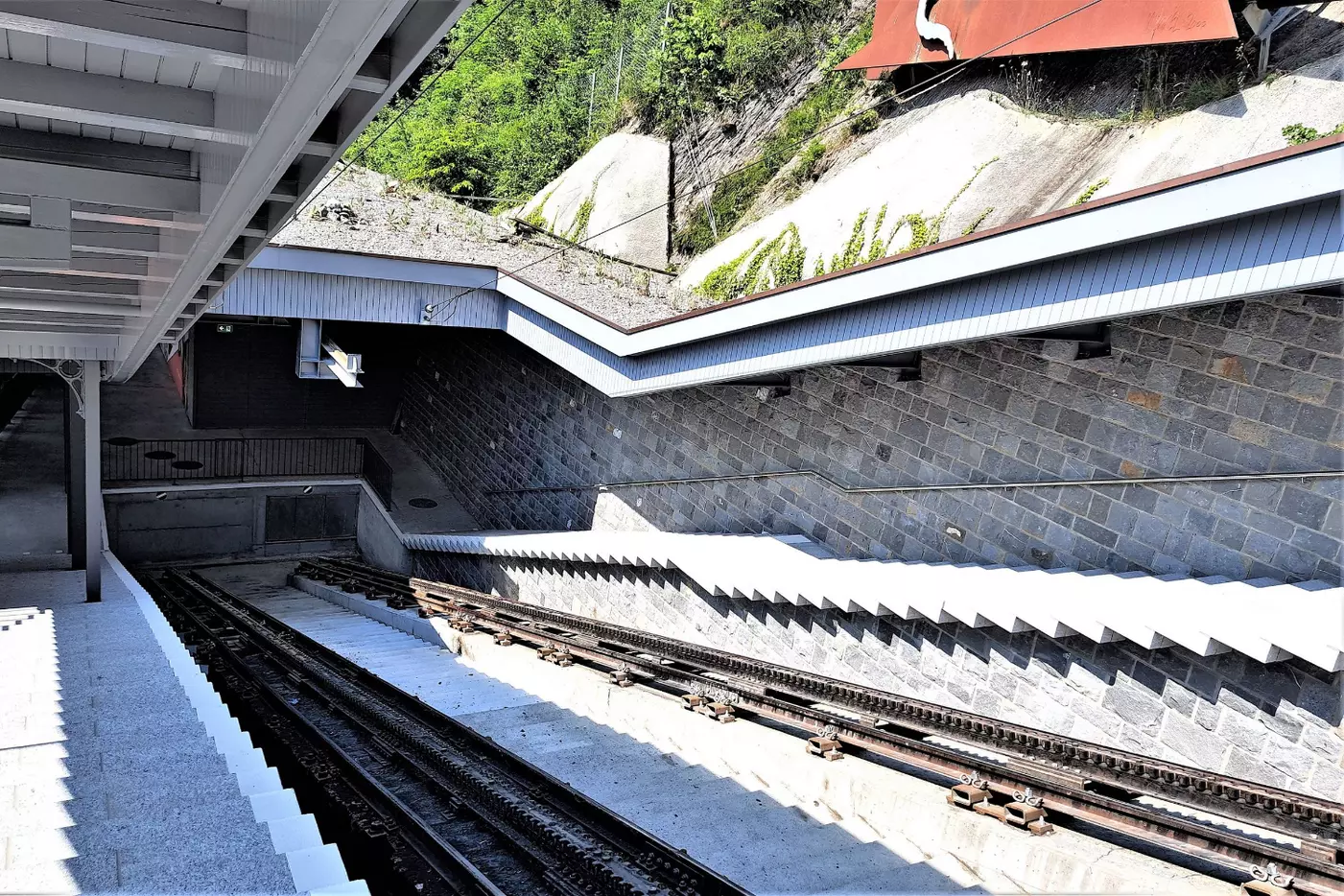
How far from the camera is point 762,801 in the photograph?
5.75 m

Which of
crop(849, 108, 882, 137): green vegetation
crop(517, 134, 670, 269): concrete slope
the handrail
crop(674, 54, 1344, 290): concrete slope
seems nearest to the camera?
the handrail

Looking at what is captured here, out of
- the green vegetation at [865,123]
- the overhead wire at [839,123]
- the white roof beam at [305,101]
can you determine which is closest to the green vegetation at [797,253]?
the overhead wire at [839,123]

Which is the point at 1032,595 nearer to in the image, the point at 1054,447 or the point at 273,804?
the point at 1054,447

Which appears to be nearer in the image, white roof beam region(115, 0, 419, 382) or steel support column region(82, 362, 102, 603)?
white roof beam region(115, 0, 419, 382)

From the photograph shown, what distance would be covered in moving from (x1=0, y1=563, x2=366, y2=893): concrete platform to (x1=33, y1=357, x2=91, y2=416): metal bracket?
3014 millimetres

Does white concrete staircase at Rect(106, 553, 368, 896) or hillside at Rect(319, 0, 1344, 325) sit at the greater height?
hillside at Rect(319, 0, 1344, 325)

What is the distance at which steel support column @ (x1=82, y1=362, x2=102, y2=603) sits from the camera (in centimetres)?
944

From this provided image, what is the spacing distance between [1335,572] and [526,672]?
665 centimetres

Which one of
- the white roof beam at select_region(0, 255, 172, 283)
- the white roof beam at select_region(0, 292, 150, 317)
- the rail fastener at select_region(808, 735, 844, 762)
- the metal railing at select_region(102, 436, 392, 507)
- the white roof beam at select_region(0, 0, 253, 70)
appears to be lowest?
the metal railing at select_region(102, 436, 392, 507)

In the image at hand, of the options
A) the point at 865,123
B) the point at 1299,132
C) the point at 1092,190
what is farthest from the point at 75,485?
the point at 1299,132

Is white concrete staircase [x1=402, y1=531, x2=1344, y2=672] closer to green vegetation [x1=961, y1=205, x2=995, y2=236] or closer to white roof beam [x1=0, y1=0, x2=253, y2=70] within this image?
green vegetation [x1=961, y1=205, x2=995, y2=236]

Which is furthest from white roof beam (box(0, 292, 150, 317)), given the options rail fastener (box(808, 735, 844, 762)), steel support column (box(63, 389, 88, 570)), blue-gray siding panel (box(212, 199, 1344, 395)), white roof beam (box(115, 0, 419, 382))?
rail fastener (box(808, 735, 844, 762))

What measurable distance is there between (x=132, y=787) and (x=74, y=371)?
6679 millimetres

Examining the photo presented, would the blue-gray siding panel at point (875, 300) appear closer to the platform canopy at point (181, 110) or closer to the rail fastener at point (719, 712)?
the rail fastener at point (719, 712)
